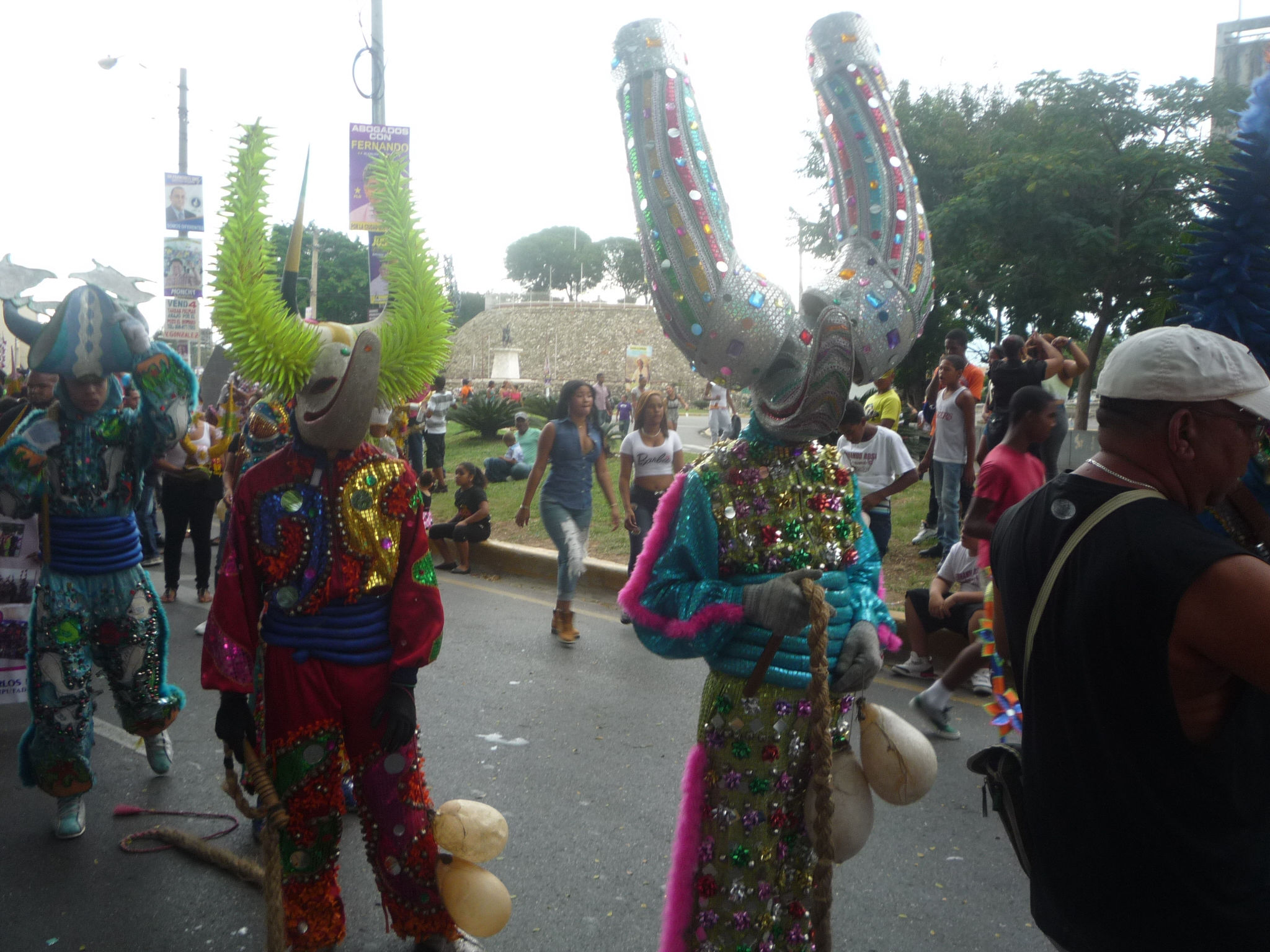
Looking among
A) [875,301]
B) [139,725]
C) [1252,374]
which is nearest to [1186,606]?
[1252,374]

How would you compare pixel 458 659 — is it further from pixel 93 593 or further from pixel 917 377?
pixel 917 377

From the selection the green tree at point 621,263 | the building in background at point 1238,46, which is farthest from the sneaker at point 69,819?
the green tree at point 621,263

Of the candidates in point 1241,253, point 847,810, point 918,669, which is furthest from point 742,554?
point 918,669

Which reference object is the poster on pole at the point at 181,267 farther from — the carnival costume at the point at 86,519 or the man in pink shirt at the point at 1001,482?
Answer: the man in pink shirt at the point at 1001,482

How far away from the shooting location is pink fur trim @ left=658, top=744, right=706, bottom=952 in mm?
2477

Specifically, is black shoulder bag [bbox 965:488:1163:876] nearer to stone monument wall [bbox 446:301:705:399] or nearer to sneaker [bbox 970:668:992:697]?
sneaker [bbox 970:668:992:697]

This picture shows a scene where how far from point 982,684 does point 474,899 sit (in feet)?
11.8

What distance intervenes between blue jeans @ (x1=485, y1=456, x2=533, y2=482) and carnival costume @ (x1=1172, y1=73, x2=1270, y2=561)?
11.6m

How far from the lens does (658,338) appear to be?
8450 centimetres

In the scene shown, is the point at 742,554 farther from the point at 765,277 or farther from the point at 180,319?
the point at 180,319

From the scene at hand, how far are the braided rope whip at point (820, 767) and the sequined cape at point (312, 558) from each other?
3.51ft

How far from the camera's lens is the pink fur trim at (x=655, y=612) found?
240 cm

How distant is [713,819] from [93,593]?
280 centimetres

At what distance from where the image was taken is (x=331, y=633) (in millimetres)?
2793
